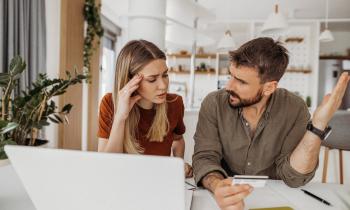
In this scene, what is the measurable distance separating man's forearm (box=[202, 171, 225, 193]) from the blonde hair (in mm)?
438

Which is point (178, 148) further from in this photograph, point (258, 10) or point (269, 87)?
point (258, 10)

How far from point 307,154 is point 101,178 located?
0.80m

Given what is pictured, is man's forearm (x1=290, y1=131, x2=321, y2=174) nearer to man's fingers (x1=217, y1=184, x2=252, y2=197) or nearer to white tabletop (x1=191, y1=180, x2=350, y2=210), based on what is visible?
white tabletop (x1=191, y1=180, x2=350, y2=210)

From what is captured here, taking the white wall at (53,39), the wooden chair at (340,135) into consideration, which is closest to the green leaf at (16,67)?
the wooden chair at (340,135)

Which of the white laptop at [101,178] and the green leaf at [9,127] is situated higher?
the green leaf at [9,127]

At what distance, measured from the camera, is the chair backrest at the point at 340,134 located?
59.9 inches

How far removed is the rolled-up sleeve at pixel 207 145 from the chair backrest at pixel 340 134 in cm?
68

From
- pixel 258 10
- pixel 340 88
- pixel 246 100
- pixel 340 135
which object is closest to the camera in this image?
pixel 340 88

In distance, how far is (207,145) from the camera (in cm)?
122

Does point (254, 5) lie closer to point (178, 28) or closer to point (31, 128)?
point (178, 28)

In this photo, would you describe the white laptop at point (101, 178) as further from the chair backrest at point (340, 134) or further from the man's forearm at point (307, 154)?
the chair backrest at point (340, 134)

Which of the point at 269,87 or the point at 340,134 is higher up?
the point at 269,87

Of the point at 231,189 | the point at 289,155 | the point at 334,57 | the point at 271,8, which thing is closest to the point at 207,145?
the point at 289,155

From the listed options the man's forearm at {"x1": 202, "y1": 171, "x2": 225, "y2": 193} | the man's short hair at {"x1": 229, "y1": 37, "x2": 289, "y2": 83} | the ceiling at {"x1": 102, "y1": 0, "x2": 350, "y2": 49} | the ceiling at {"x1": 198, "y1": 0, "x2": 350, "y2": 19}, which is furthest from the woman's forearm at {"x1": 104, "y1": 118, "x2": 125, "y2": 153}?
the ceiling at {"x1": 198, "y1": 0, "x2": 350, "y2": 19}
